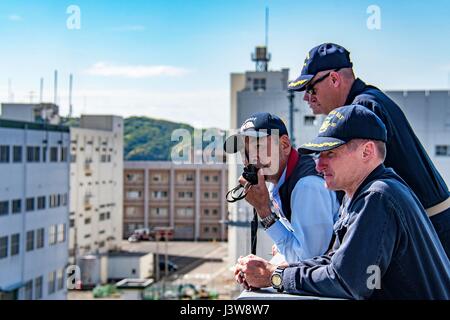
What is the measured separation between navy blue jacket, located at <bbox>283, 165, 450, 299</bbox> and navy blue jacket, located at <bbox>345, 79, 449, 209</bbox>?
0.39 meters

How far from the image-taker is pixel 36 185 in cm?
2462

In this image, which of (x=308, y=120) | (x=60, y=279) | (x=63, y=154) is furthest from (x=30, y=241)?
(x=308, y=120)

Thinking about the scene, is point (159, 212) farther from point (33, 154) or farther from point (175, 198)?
point (33, 154)

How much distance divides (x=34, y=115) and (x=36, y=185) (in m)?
6.66

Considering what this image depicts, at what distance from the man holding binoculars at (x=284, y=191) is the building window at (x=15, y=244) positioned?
70.9ft

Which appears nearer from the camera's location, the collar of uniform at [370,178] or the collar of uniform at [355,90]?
the collar of uniform at [370,178]

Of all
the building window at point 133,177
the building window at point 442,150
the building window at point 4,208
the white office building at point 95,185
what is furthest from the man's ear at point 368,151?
the building window at point 133,177

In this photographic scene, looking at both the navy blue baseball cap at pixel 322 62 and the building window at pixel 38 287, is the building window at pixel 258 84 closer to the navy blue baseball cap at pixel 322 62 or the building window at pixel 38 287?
the building window at pixel 38 287

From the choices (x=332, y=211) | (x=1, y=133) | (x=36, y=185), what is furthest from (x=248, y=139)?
(x=36, y=185)

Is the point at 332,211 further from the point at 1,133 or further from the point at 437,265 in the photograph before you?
the point at 1,133

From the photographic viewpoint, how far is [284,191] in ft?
7.73

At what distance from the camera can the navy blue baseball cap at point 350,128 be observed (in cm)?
185

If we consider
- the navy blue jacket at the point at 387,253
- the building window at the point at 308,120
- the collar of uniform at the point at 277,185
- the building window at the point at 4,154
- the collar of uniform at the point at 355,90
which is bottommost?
the navy blue jacket at the point at 387,253

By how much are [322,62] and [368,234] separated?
83cm
